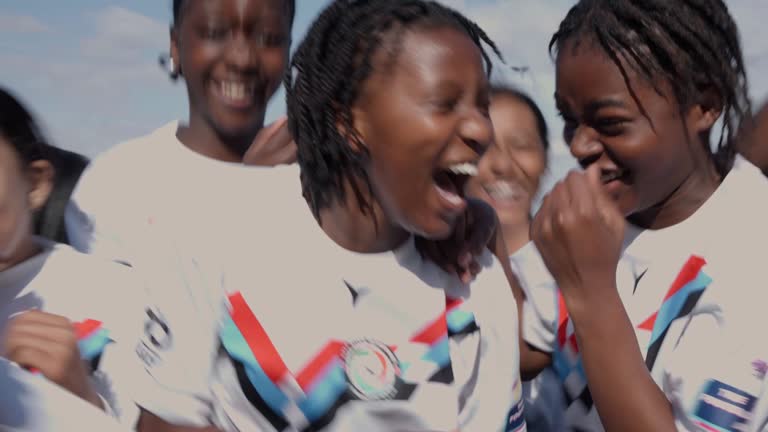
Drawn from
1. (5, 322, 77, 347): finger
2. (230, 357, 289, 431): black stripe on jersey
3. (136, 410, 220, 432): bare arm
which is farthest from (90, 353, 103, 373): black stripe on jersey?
(230, 357, 289, 431): black stripe on jersey

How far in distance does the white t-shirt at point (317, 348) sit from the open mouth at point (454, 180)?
182mm

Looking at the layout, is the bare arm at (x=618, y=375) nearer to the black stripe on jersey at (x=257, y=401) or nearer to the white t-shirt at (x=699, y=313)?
the white t-shirt at (x=699, y=313)

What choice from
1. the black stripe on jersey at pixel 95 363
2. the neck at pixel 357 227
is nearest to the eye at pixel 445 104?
the neck at pixel 357 227

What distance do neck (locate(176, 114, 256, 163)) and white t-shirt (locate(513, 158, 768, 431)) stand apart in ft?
3.61

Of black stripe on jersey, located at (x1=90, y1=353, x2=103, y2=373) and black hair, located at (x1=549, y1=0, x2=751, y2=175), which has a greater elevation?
black hair, located at (x1=549, y1=0, x2=751, y2=175)

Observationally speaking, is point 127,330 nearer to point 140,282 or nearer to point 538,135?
point 140,282

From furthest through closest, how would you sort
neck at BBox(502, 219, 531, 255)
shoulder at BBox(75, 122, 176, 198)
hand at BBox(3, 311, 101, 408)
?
neck at BBox(502, 219, 531, 255) < shoulder at BBox(75, 122, 176, 198) < hand at BBox(3, 311, 101, 408)

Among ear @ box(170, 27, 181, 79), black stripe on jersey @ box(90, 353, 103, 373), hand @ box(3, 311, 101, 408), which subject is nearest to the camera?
hand @ box(3, 311, 101, 408)

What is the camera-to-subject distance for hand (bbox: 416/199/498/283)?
6.03ft

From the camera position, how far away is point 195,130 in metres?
2.75

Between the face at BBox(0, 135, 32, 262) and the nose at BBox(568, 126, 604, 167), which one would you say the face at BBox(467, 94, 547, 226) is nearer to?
the nose at BBox(568, 126, 604, 167)

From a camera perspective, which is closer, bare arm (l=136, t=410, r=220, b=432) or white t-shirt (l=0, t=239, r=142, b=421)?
bare arm (l=136, t=410, r=220, b=432)

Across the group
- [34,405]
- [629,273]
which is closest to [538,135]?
[629,273]

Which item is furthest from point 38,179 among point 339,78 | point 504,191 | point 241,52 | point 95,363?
point 504,191
